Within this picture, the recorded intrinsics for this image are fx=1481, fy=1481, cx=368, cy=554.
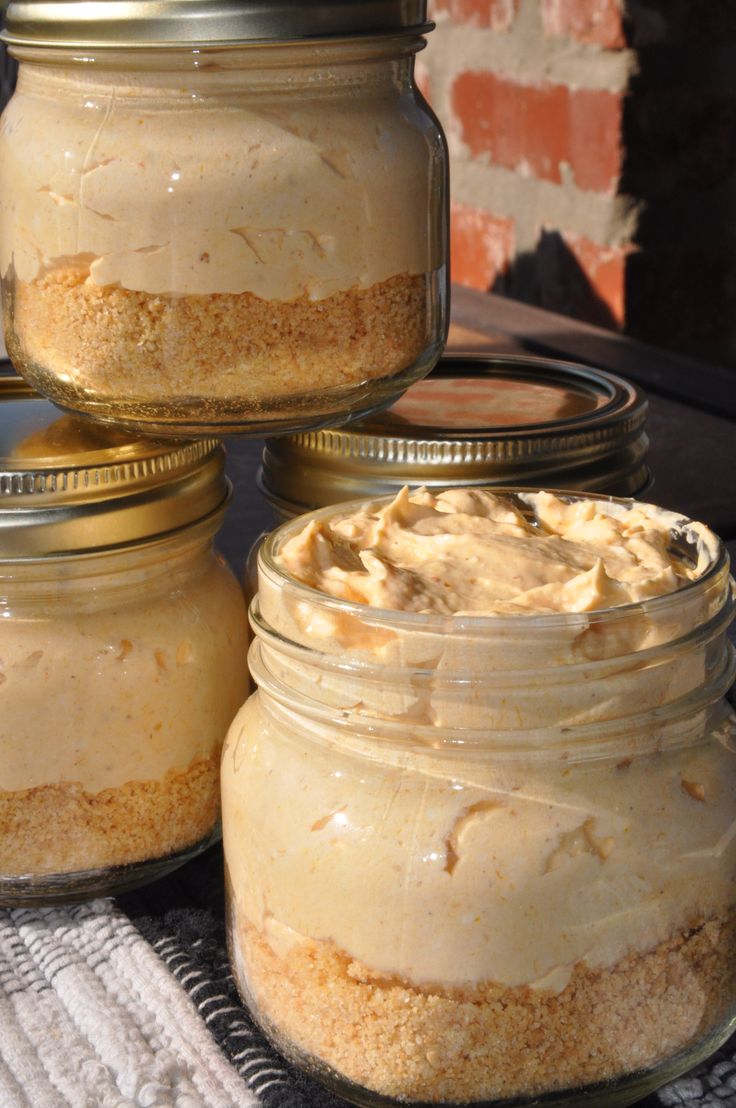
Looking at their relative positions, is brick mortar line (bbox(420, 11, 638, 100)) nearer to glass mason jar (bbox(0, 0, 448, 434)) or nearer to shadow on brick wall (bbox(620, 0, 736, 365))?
shadow on brick wall (bbox(620, 0, 736, 365))

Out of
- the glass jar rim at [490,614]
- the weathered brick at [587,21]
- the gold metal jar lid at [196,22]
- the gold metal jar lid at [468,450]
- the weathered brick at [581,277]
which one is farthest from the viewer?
the weathered brick at [581,277]

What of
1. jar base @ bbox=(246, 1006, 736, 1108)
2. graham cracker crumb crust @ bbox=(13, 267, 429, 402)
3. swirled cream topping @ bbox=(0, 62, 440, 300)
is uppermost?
swirled cream topping @ bbox=(0, 62, 440, 300)

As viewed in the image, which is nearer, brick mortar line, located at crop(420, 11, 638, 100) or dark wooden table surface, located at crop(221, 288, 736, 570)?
dark wooden table surface, located at crop(221, 288, 736, 570)

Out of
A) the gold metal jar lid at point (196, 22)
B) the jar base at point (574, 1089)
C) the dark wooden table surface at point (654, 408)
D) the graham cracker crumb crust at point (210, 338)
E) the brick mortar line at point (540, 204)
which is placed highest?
the gold metal jar lid at point (196, 22)

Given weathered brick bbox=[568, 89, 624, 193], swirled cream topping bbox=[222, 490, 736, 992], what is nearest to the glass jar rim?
swirled cream topping bbox=[222, 490, 736, 992]

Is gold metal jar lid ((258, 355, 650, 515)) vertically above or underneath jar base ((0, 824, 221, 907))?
above

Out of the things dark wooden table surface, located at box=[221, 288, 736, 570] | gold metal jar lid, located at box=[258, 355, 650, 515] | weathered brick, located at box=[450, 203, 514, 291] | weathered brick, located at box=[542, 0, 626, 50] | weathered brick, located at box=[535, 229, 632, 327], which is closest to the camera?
gold metal jar lid, located at box=[258, 355, 650, 515]

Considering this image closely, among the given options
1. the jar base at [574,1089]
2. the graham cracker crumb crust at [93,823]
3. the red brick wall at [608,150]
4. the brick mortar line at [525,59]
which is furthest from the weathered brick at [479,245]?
the jar base at [574,1089]

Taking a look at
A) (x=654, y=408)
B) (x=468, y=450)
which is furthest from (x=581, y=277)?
(x=468, y=450)

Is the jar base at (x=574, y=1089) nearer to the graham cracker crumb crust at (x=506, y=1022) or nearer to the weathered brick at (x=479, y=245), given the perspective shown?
the graham cracker crumb crust at (x=506, y=1022)
